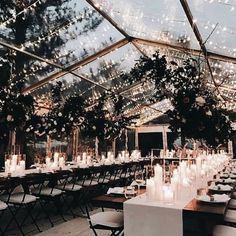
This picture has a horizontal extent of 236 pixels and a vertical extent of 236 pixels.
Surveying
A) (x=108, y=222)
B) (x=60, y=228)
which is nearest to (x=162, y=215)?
(x=108, y=222)

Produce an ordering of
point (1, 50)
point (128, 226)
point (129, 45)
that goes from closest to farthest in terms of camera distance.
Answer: point (128, 226) → point (1, 50) → point (129, 45)

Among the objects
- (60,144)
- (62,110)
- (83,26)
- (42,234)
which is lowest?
(42,234)

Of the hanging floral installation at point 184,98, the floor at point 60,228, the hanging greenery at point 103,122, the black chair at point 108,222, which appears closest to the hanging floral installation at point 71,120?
the hanging greenery at point 103,122

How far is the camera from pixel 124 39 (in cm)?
732

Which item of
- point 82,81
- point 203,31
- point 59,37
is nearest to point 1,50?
point 59,37

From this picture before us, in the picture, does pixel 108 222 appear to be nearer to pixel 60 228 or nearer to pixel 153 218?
pixel 153 218

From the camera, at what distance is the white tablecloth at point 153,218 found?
2.49m

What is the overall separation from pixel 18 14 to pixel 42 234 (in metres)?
3.59

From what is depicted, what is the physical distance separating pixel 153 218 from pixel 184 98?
198 centimetres

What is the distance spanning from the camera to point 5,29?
527 centimetres

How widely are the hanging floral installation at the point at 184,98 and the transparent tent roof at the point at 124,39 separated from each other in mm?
637

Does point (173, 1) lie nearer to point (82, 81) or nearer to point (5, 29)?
point (5, 29)

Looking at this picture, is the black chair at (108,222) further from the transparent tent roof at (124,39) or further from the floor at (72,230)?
the transparent tent roof at (124,39)

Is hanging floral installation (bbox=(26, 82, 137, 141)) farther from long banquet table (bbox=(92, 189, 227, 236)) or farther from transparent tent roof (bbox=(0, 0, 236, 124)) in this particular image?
long banquet table (bbox=(92, 189, 227, 236))
